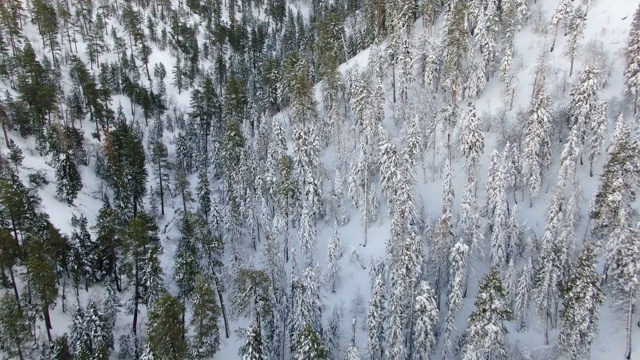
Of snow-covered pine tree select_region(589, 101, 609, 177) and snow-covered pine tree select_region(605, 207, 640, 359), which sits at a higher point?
snow-covered pine tree select_region(589, 101, 609, 177)

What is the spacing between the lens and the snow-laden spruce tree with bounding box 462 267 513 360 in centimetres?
3447

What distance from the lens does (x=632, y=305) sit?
40094 mm

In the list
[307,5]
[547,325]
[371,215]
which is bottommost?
[547,325]

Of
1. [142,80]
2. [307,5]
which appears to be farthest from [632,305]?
[307,5]

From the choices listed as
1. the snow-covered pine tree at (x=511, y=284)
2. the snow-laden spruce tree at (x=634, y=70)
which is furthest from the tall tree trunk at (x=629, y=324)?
the snow-laden spruce tree at (x=634, y=70)

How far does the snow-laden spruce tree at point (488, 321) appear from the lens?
113 feet

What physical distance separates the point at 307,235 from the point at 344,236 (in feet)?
26.0

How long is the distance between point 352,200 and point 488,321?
100 ft

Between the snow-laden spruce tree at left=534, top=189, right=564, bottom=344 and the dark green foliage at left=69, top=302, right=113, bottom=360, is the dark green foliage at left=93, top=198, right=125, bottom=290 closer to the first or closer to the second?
the dark green foliage at left=69, top=302, right=113, bottom=360

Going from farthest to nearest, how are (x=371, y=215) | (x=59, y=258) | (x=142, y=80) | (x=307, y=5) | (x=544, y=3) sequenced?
1. (x=307, y=5)
2. (x=142, y=80)
3. (x=544, y=3)
4. (x=371, y=215)
5. (x=59, y=258)

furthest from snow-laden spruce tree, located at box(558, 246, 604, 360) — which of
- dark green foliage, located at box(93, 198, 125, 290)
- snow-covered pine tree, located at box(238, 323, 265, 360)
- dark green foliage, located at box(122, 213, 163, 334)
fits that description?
dark green foliage, located at box(93, 198, 125, 290)

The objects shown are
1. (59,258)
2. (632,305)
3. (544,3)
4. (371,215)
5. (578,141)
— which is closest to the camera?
(632,305)

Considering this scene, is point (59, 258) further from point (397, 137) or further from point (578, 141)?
point (578, 141)

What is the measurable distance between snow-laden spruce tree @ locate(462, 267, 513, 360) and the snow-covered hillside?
174 millimetres
